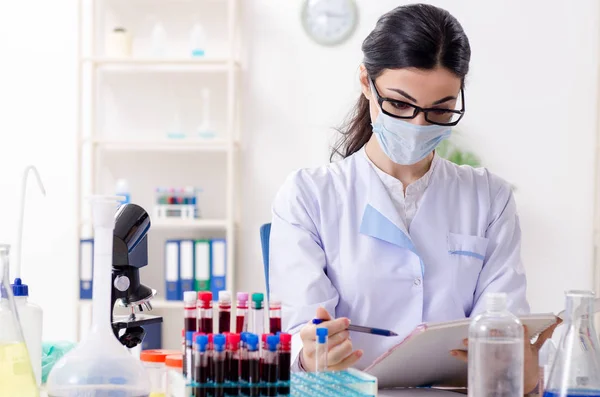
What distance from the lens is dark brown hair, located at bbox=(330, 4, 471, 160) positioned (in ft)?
5.26

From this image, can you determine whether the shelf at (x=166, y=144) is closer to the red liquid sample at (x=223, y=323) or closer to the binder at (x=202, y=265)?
the binder at (x=202, y=265)

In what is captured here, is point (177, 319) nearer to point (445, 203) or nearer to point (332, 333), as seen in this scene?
point (445, 203)

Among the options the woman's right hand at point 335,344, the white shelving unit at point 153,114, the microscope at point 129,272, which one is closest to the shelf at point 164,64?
the white shelving unit at point 153,114

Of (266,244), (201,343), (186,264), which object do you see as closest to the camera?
(201,343)

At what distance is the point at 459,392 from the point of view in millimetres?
1377

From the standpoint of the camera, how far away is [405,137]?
1.67 metres

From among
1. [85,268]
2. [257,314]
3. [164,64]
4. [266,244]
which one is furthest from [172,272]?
[257,314]

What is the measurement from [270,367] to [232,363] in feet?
0.15

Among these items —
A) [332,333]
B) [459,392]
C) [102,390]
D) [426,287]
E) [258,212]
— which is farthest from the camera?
[258,212]

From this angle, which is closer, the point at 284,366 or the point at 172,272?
the point at 284,366

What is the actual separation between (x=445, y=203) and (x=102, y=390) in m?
0.98

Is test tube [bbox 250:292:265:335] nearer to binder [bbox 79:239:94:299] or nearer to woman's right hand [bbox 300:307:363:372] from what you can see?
woman's right hand [bbox 300:307:363:372]

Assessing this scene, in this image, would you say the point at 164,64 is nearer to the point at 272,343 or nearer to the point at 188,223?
the point at 188,223

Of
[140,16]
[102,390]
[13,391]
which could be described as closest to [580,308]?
[102,390]
